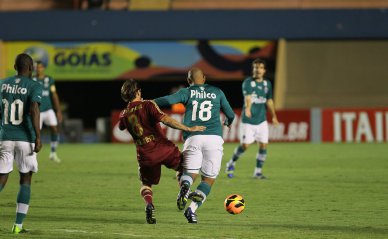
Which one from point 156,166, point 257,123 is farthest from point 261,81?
point 156,166

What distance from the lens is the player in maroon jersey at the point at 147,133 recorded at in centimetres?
1107

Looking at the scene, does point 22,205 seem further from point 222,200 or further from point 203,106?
point 222,200

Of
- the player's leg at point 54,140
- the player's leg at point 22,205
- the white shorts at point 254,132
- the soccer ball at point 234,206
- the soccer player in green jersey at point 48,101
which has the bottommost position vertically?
the player's leg at point 22,205

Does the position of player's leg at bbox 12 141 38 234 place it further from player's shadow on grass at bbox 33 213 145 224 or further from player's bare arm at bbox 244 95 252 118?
player's bare arm at bbox 244 95 252 118

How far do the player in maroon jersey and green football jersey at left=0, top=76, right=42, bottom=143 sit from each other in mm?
1227

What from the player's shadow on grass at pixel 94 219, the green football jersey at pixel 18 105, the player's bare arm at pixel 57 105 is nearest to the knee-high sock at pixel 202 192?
the player's shadow on grass at pixel 94 219

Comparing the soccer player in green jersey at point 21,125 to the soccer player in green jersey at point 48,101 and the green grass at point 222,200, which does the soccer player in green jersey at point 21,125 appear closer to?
the green grass at point 222,200

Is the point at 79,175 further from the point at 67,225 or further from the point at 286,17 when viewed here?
the point at 286,17

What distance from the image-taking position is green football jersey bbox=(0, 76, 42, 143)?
1033cm

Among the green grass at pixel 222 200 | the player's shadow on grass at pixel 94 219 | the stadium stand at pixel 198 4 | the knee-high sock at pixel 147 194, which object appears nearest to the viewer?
the green grass at pixel 222 200

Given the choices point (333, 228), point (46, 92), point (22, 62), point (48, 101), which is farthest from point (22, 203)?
point (48, 101)

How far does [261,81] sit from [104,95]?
75.7 feet

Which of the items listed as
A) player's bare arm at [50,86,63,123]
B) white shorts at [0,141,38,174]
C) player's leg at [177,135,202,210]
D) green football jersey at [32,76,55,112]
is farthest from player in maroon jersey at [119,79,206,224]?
green football jersey at [32,76,55,112]

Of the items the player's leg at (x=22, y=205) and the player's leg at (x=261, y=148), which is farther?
the player's leg at (x=261, y=148)
